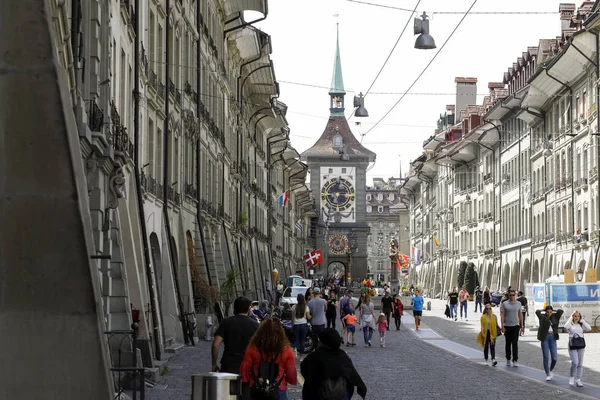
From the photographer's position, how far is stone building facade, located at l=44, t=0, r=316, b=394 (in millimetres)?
20641

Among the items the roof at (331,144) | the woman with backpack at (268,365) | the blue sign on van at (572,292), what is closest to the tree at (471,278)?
the blue sign on van at (572,292)

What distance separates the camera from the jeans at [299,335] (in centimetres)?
2931

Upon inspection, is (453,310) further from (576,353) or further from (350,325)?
(576,353)

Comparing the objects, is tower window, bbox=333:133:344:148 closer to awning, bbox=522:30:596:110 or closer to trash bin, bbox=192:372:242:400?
awning, bbox=522:30:596:110

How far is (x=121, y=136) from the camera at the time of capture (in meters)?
25.3

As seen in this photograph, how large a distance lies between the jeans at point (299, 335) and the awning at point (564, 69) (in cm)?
3107

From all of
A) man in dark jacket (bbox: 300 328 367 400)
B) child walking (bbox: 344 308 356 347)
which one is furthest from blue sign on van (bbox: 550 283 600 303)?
man in dark jacket (bbox: 300 328 367 400)

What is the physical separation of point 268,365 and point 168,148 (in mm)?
23499

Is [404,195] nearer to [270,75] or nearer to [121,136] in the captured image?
[270,75]

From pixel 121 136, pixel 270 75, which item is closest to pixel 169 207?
pixel 121 136

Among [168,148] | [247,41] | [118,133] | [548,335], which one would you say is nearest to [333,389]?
[118,133]

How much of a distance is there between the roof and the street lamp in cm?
15270

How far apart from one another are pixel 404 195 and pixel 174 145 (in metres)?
133

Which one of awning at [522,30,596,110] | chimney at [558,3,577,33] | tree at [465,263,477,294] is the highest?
chimney at [558,3,577,33]
